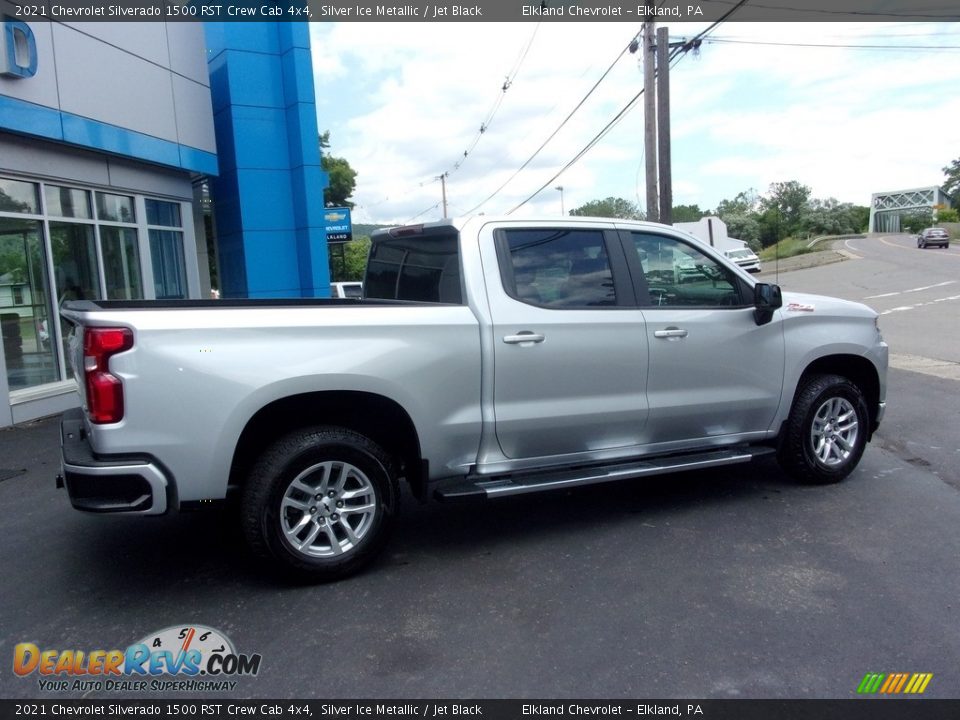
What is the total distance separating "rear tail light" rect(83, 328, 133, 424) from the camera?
3545 mm

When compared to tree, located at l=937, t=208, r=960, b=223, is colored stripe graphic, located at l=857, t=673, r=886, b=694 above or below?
below

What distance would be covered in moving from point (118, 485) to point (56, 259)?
26.8ft

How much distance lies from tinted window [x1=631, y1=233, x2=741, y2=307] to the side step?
102 cm

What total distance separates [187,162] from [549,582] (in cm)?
1106

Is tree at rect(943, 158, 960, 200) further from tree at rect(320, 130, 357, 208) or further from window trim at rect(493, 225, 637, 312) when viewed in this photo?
window trim at rect(493, 225, 637, 312)

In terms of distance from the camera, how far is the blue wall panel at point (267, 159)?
15.4 m

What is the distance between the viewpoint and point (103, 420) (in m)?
3.56

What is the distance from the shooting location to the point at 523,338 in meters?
4.49

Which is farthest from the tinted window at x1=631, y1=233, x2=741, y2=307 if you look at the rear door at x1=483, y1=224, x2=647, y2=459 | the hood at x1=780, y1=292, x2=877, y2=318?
the hood at x1=780, y1=292, x2=877, y2=318

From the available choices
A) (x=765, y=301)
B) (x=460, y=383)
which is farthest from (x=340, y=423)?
(x=765, y=301)

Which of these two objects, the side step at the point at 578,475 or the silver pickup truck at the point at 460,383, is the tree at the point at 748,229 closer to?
the silver pickup truck at the point at 460,383

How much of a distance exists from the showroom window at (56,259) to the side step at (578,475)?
7648 mm

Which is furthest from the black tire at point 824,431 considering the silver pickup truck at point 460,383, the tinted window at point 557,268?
the tinted window at point 557,268

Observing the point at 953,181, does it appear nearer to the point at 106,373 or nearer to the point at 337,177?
the point at 337,177
